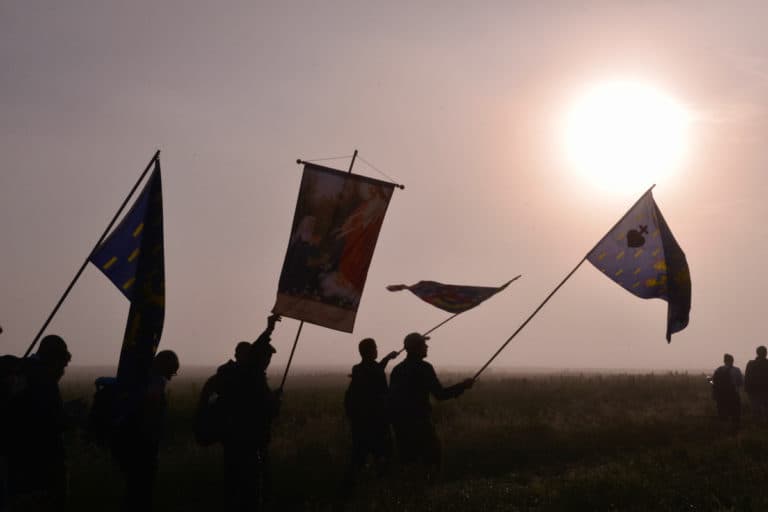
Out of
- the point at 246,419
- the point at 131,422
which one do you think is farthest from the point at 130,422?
the point at 246,419

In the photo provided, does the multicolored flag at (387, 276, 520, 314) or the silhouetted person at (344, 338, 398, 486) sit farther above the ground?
the multicolored flag at (387, 276, 520, 314)

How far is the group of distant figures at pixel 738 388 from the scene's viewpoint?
Answer: 63.4 feet

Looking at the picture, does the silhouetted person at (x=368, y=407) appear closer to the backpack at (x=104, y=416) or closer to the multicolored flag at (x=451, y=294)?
the multicolored flag at (x=451, y=294)

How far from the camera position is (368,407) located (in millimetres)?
10375

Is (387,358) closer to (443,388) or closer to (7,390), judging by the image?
(443,388)

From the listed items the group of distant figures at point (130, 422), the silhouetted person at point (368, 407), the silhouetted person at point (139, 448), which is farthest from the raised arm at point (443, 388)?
the silhouetted person at point (139, 448)

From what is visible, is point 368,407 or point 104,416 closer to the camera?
point 104,416

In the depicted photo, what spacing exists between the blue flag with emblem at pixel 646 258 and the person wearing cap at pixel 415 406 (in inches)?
156

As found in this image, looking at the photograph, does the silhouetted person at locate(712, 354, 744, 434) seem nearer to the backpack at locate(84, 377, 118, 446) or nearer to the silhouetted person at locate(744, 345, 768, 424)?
the silhouetted person at locate(744, 345, 768, 424)

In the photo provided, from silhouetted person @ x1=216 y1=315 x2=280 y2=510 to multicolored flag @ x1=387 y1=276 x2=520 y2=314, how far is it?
13.5 feet

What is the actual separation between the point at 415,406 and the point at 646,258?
4986mm

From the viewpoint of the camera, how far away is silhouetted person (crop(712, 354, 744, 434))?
63.5 feet

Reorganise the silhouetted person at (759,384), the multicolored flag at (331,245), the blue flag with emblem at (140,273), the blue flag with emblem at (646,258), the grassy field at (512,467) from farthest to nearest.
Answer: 1. the silhouetted person at (759,384)
2. the blue flag with emblem at (646,258)
3. the grassy field at (512,467)
4. the multicolored flag at (331,245)
5. the blue flag with emblem at (140,273)

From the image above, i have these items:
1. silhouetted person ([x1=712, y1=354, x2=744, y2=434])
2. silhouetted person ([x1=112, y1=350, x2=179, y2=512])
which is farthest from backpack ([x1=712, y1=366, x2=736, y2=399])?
silhouetted person ([x1=112, y1=350, x2=179, y2=512])
